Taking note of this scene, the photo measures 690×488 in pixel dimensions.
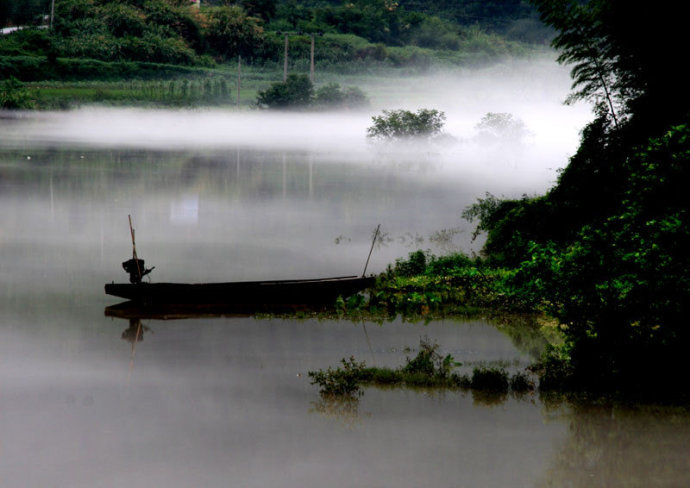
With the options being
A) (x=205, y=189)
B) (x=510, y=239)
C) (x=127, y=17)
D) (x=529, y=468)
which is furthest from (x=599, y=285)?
(x=127, y=17)

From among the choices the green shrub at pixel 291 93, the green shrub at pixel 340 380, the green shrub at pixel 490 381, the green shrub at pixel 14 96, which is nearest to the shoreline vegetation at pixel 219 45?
the green shrub at pixel 14 96

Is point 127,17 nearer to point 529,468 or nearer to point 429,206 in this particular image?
point 429,206

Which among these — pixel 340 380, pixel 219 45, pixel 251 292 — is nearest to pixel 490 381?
pixel 340 380

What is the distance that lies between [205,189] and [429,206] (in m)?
14.7

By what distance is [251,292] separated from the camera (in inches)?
890

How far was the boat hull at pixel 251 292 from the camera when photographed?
22438 millimetres

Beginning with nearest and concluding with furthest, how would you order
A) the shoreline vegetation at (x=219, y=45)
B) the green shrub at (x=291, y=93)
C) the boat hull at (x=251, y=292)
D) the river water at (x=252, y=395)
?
the river water at (x=252, y=395)
the boat hull at (x=251, y=292)
the green shrub at (x=291, y=93)
the shoreline vegetation at (x=219, y=45)

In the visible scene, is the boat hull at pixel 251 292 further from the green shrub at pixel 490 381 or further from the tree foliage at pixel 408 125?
the tree foliage at pixel 408 125

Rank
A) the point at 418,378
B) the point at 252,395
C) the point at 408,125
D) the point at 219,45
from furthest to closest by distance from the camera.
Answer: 1. the point at 219,45
2. the point at 408,125
3. the point at 418,378
4. the point at 252,395

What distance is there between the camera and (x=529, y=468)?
A: 14.0m

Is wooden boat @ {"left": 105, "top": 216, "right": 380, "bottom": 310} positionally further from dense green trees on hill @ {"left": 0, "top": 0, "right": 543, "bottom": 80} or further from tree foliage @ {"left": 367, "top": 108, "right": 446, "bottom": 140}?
dense green trees on hill @ {"left": 0, "top": 0, "right": 543, "bottom": 80}

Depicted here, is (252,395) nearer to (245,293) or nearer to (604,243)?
(245,293)

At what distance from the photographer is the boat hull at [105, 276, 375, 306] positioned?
22.4 m

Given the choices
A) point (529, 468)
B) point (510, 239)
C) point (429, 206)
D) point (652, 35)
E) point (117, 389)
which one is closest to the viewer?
point (529, 468)
